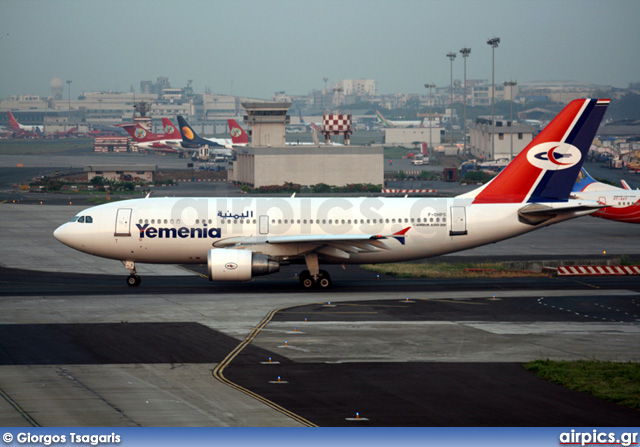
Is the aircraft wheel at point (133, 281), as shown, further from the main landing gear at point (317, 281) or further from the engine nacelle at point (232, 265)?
the main landing gear at point (317, 281)

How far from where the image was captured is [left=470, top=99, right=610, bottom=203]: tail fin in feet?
145

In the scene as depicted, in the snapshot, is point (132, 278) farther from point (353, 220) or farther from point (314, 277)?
point (353, 220)

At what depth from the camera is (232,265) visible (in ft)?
135

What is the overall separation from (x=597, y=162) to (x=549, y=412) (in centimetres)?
16426

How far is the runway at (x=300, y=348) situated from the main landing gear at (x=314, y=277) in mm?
1381

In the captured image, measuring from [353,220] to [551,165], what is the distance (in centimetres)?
1142

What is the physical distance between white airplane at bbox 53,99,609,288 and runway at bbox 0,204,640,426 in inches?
86.0

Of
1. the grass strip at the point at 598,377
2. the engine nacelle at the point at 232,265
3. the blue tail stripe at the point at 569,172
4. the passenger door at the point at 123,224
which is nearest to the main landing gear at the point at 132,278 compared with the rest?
the passenger door at the point at 123,224

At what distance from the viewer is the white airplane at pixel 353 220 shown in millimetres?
43469

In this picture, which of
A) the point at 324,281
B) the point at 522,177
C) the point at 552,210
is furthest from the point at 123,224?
the point at 552,210

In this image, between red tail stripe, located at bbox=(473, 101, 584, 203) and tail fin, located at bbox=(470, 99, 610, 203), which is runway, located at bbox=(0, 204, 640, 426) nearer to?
red tail stripe, located at bbox=(473, 101, 584, 203)

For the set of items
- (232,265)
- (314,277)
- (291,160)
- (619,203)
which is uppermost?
(291,160)

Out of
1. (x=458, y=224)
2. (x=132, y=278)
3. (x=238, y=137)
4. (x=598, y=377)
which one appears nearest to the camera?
(x=598, y=377)

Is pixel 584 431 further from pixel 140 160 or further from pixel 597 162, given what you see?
pixel 140 160
